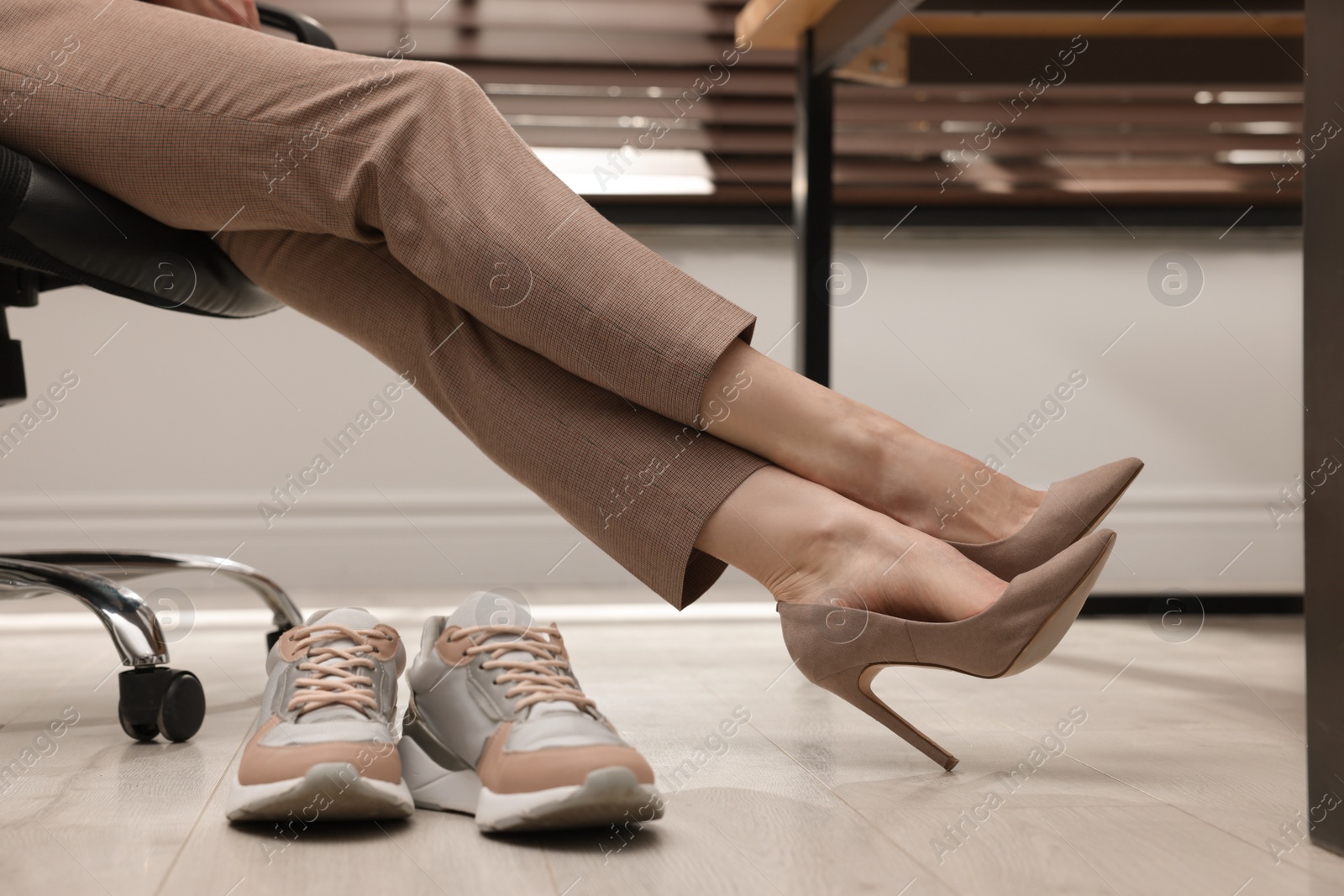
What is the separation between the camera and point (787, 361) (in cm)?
248

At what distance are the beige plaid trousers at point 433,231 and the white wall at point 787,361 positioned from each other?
1.49 m

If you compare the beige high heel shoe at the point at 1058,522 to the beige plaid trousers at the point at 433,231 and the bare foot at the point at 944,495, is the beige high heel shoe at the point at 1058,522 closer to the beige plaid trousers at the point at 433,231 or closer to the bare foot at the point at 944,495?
the bare foot at the point at 944,495

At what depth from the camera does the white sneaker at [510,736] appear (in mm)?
607

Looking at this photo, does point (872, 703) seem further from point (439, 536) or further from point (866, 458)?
point (439, 536)

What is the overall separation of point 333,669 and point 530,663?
4.9 inches

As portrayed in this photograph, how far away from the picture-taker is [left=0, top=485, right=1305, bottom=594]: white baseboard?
227 cm

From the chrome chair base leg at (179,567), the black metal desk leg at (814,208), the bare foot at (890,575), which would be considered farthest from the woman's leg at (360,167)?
the black metal desk leg at (814,208)

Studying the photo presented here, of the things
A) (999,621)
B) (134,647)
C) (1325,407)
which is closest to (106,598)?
(134,647)

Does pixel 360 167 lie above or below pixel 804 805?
above

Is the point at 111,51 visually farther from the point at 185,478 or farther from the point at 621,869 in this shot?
the point at 185,478

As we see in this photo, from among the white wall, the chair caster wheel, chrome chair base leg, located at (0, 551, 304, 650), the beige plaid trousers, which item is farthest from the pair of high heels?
the white wall

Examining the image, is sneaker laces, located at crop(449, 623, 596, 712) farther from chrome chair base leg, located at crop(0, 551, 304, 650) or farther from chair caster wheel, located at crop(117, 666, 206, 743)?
chrome chair base leg, located at crop(0, 551, 304, 650)

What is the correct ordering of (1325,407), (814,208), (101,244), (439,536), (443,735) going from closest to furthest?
(1325,407) < (443,735) < (101,244) < (814,208) < (439,536)

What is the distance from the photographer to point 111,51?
84cm
